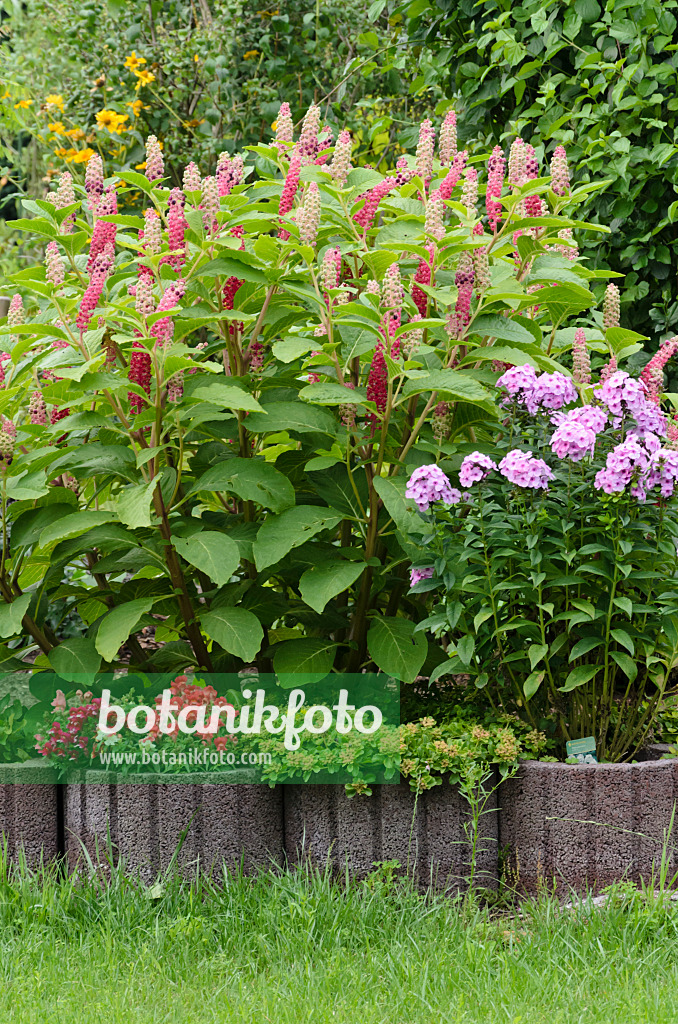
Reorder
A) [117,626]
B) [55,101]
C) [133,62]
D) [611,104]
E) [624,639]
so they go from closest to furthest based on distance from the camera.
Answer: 1. [624,639]
2. [117,626]
3. [611,104]
4. [133,62]
5. [55,101]

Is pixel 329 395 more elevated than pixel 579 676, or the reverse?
pixel 329 395

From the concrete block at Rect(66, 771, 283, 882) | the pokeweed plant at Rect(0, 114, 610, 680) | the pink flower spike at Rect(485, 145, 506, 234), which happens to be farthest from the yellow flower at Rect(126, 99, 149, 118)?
the concrete block at Rect(66, 771, 283, 882)

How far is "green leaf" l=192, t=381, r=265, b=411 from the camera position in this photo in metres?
2.45

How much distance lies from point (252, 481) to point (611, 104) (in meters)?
2.21

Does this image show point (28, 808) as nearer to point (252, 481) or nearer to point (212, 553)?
→ point (212, 553)

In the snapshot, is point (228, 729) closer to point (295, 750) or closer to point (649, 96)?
point (295, 750)

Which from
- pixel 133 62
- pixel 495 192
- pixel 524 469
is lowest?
pixel 524 469

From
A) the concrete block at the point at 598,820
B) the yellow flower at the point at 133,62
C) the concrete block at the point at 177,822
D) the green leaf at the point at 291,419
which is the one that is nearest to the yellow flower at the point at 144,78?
the yellow flower at the point at 133,62

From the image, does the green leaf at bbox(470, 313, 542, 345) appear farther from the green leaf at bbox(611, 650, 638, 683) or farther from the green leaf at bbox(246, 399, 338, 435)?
the green leaf at bbox(611, 650, 638, 683)

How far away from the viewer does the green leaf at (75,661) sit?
2.76 meters

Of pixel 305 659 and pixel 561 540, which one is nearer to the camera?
pixel 561 540

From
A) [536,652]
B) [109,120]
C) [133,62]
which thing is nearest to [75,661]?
[536,652]

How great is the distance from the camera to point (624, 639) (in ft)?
7.91

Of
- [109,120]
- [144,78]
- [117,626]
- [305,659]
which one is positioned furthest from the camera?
[144,78]
